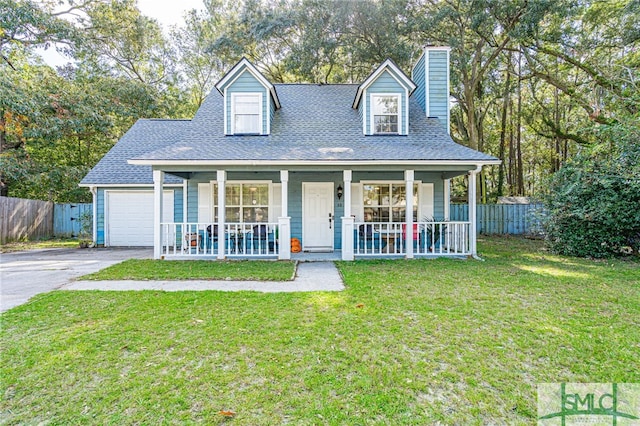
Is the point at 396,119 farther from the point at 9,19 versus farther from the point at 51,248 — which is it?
the point at 9,19

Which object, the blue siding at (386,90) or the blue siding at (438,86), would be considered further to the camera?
the blue siding at (438,86)

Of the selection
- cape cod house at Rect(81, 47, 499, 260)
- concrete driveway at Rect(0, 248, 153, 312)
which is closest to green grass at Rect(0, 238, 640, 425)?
concrete driveway at Rect(0, 248, 153, 312)

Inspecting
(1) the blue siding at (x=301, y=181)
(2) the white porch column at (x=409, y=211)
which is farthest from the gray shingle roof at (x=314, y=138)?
(1) the blue siding at (x=301, y=181)

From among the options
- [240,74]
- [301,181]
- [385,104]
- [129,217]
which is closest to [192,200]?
[129,217]

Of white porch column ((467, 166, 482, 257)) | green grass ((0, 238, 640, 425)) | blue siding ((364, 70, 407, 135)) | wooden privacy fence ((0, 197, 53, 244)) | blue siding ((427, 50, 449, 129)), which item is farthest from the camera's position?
wooden privacy fence ((0, 197, 53, 244))

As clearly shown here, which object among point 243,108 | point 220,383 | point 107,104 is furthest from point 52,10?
point 220,383

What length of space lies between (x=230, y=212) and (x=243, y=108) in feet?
11.1

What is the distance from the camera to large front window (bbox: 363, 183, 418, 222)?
10.3m

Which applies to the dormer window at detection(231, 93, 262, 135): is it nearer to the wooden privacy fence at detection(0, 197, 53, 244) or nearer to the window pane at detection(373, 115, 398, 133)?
the window pane at detection(373, 115, 398, 133)

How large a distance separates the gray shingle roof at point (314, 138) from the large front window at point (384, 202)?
59.1 inches

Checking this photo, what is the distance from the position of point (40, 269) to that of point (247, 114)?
266 inches

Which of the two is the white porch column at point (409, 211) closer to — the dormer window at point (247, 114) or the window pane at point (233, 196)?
the dormer window at point (247, 114)

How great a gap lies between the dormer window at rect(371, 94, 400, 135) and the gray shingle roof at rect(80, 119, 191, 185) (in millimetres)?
7271

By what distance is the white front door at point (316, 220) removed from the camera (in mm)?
10359
